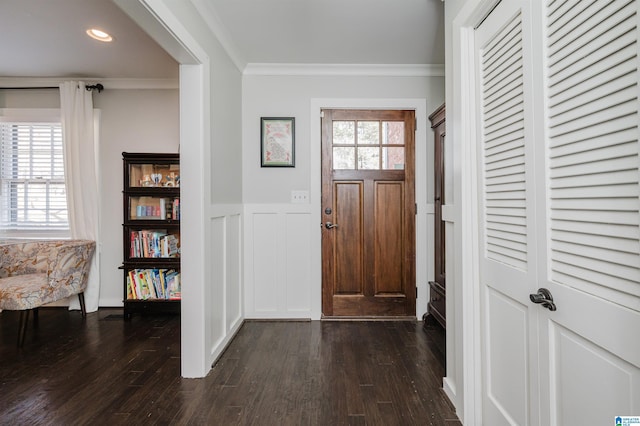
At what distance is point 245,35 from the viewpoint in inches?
99.3

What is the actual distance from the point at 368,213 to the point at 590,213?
2.23 metres

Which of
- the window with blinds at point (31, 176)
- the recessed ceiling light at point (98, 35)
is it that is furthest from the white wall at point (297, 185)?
the window with blinds at point (31, 176)

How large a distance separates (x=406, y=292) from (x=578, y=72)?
8.16ft

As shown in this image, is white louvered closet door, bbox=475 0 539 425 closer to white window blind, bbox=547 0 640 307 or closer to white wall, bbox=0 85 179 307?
white window blind, bbox=547 0 640 307

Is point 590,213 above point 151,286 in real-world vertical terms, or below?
above

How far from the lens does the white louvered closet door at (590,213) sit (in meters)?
0.81

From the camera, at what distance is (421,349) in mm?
2463

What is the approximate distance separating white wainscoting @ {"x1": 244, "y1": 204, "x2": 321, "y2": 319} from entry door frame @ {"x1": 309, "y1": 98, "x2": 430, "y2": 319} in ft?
0.07

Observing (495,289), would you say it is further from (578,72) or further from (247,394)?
(247,394)

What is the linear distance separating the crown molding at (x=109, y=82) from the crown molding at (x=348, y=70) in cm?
100

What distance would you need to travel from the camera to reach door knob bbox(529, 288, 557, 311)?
1048 mm

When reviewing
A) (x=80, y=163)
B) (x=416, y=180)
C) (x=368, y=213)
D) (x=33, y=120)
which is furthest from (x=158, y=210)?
(x=416, y=180)

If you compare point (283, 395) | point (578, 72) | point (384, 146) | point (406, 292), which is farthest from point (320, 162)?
point (578, 72)

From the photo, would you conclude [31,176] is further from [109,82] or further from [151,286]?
[151,286]
